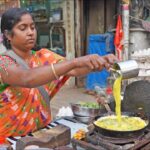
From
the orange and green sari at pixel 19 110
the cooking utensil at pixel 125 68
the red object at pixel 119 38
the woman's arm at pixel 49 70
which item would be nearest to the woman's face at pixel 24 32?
the orange and green sari at pixel 19 110

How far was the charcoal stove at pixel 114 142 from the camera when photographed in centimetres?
197

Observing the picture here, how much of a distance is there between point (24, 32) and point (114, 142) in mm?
1070

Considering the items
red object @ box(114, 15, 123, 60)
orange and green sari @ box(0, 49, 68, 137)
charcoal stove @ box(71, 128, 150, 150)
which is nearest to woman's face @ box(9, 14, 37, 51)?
orange and green sari @ box(0, 49, 68, 137)

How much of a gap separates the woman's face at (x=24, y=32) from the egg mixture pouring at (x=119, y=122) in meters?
0.75

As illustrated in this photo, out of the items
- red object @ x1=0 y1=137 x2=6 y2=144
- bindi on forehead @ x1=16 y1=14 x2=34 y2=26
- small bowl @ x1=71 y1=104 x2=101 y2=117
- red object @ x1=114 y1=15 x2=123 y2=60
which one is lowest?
red object @ x1=0 y1=137 x2=6 y2=144

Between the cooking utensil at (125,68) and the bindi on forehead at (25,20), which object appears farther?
the bindi on forehead at (25,20)

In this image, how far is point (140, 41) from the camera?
7148 millimetres

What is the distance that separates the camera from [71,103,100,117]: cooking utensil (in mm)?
2821

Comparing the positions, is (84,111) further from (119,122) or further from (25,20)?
(25,20)

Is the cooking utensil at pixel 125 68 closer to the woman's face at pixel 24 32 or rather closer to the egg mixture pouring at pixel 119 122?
the egg mixture pouring at pixel 119 122

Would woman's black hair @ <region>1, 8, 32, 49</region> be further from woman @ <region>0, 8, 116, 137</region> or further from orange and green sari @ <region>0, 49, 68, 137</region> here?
orange and green sari @ <region>0, 49, 68, 137</region>

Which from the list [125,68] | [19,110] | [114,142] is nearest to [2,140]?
[19,110]

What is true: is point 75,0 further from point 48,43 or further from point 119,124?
point 119,124

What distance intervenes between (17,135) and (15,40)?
0.75 metres
